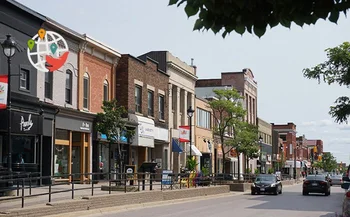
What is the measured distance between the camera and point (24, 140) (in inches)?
1070

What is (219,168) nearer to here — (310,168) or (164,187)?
(164,187)

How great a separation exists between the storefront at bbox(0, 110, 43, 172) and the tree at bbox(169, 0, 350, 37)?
20.2m

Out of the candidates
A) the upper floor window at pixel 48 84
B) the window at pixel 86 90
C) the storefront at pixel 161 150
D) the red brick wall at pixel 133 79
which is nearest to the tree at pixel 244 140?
the storefront at pixel 161 150

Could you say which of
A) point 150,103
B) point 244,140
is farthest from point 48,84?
point 244,140

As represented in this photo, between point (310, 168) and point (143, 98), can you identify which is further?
point (310, 168)

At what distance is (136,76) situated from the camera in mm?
39562

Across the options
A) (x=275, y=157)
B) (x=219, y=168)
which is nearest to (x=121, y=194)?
(x=219, y=168)

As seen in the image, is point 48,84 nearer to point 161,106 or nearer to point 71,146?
point 71,146

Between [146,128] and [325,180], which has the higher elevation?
[146,128]

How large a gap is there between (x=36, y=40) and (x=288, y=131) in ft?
355

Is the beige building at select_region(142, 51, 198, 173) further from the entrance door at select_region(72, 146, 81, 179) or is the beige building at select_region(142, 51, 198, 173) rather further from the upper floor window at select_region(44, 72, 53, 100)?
the upper floor window at select_region(44, 72, 53, 100)

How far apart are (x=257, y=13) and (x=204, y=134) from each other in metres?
51.9

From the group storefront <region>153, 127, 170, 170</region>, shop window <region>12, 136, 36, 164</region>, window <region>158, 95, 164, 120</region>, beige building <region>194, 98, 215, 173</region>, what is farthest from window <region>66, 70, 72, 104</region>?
beige building <region>194, 98, 215, 173</region>
